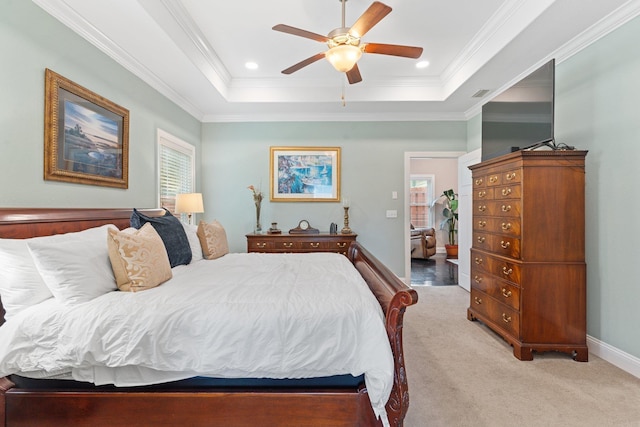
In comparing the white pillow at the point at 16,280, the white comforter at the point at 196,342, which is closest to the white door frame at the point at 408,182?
the white comforter at the point at 196,342

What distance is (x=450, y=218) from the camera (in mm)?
7523

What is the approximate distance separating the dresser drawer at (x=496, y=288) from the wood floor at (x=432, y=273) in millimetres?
1702

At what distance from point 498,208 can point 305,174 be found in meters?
2.74

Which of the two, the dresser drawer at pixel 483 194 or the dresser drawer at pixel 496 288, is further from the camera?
the dresser drawer at pixel 483 194

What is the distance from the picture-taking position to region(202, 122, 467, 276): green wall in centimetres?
461

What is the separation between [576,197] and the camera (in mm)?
2396

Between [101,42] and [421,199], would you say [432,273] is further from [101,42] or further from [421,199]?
[101,42]

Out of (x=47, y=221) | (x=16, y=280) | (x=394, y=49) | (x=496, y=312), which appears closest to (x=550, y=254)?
(x=496, y=312)

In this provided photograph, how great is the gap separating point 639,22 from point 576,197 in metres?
1.33

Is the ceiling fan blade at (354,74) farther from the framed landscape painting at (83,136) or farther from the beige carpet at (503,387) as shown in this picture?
the beige carpet at (503,387)

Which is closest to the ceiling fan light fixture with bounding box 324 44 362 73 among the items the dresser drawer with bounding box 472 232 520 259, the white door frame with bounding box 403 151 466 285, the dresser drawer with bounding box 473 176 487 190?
the dresser drawer with bounding box 473 176 487 190

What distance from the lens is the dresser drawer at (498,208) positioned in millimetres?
2488

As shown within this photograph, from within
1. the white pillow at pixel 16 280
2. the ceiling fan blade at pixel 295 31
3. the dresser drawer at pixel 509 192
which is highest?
the ceiling fan blade at pixel 295 31

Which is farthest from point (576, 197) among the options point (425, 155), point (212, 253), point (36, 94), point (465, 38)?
point (36, 94)
